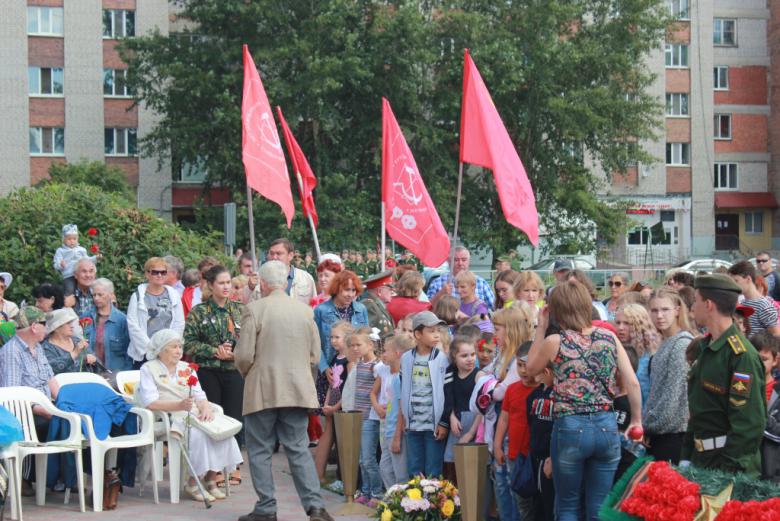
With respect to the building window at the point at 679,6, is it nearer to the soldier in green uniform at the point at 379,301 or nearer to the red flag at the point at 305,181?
the red flag at the point at 305,181

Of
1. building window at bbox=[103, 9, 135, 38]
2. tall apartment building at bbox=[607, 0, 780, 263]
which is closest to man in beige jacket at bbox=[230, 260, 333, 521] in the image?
building window at bbox=[103, 9, 135, 38]

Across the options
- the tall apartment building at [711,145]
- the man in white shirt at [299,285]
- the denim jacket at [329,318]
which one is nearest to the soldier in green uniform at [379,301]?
the denim jacket at [329,318]

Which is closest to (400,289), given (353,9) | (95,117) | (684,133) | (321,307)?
(321,307)

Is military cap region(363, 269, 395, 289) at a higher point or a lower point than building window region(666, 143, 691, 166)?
lower

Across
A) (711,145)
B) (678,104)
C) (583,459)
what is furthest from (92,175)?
(583,459)

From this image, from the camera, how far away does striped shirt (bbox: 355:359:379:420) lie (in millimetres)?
10367

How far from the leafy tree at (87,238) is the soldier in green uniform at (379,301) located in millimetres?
3824

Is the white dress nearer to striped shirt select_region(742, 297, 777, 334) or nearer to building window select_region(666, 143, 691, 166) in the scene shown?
striped shirt select_region(742, 297, 777, 334)

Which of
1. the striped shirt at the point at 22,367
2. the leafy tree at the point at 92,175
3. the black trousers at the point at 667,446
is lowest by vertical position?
the black trousers at the point at 667,446

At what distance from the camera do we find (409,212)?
14469 mm

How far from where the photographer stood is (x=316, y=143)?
4009 cm

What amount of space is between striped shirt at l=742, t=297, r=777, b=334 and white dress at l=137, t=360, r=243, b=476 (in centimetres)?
479

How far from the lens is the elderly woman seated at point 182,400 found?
1020 centimetres

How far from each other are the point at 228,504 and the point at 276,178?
4997 millimetres
